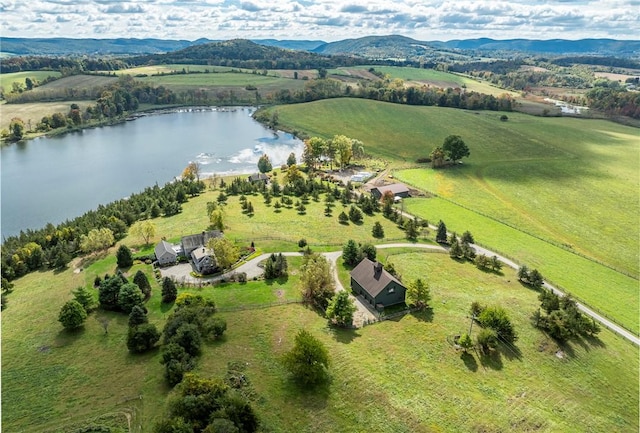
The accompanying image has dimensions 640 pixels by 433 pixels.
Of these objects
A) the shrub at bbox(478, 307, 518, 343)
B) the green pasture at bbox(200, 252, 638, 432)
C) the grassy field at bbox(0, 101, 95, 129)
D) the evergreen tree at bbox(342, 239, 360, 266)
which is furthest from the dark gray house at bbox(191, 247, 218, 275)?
the grassy field at bbox(0, 101, 95, 129)

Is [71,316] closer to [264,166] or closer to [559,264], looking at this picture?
[559,264]

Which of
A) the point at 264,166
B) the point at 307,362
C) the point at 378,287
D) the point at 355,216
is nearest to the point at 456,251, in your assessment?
the point at 355,216

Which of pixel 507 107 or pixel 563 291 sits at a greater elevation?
pixel 507 107

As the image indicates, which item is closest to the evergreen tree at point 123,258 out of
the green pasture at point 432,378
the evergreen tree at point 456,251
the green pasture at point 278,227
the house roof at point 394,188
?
the green pasture at point 278,227

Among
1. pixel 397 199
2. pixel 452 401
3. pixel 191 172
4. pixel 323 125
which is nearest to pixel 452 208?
pixel 397 199

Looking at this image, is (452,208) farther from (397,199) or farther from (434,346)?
(434,346)
